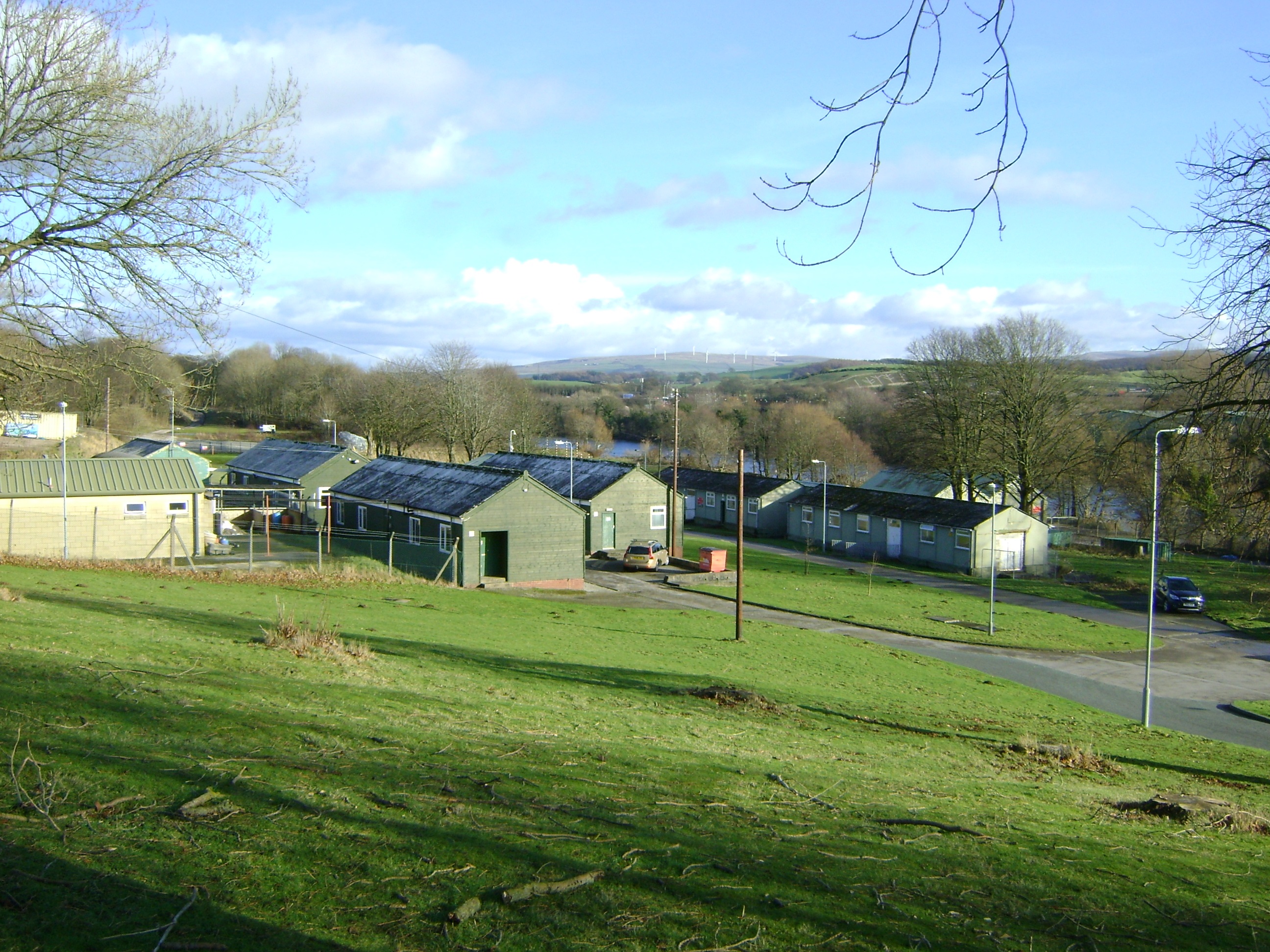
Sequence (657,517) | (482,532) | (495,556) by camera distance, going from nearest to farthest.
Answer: (482,532) < (495,556) < (657,517)

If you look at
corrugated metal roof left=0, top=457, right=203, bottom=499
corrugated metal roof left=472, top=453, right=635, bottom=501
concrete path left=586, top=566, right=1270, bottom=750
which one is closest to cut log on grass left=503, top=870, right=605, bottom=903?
concrete path left=586, top=566, right=1270, bottom=750

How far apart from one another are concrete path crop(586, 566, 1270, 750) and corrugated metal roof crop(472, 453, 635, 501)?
962 cm

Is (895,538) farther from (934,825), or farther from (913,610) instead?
(934,825)

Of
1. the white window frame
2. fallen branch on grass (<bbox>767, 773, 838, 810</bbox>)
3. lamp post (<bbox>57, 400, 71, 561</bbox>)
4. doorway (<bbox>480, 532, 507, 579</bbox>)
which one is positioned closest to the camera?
fallen branch on grass (<bbox>767, 773, 838, 810</bbox>)

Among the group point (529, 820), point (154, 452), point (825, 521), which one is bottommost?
point (825, 521)

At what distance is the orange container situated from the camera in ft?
138

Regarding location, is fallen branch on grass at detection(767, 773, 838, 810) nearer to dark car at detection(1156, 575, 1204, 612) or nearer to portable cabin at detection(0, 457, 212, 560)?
portable cabin at detection(0, 457, 212, 560)

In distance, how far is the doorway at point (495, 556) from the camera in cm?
3569

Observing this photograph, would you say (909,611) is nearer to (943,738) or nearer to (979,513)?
(979,513)

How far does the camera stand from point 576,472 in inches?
1975

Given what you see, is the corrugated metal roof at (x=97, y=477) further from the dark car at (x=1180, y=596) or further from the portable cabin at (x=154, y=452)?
the dark car at (x=1180, y=596)

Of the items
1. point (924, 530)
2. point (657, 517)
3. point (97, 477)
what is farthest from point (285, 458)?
point (924, 530)

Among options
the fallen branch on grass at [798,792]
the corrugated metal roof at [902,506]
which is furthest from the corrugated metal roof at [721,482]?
the fallen branch on grass at [798,792]

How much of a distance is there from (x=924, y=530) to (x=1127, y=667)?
24621 millimetres
